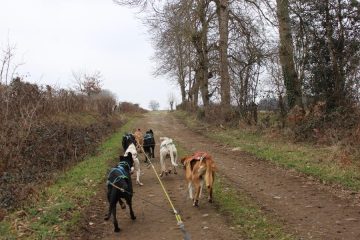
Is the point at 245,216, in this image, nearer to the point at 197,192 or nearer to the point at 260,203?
the point at 260,203

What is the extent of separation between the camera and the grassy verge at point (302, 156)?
10.2 metres

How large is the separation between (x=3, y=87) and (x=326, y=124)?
1101cm

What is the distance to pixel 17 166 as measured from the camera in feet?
37.7

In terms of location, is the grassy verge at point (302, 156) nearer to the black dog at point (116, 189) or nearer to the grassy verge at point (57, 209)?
the black dog at point (116, 189)

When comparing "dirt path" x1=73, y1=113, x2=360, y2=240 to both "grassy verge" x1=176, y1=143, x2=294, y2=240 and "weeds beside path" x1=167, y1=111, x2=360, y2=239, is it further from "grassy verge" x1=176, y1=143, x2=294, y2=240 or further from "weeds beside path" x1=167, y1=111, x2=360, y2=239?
"grassy verge" x1=176, y1=143, x2=294, y2=240

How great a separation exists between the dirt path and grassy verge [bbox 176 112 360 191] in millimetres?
451

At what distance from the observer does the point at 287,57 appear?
18875mm

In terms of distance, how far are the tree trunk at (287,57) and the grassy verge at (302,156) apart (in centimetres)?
227

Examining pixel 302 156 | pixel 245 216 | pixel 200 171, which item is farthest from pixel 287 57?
pixel 245 216

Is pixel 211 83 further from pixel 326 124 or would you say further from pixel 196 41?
pixel 326 124

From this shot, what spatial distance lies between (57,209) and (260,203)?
4101mm

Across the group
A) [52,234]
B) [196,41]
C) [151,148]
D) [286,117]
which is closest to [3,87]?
[151,148]

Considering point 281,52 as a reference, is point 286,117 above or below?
below

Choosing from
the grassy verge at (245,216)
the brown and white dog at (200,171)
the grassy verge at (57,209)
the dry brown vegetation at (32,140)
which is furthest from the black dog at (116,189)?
the dry brown vegetation at (32,140)
